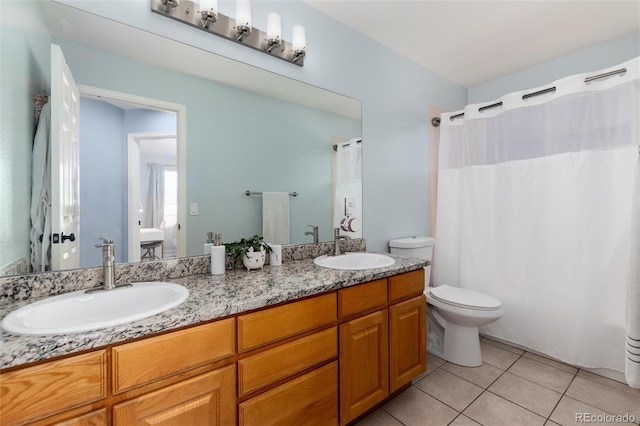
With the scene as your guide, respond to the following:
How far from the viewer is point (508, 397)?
5.51ft

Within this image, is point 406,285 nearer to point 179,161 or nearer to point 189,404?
point 189,404

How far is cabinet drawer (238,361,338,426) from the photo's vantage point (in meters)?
1.01

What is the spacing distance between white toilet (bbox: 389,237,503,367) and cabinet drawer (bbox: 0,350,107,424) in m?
1.91

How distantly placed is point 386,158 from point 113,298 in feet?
6.35

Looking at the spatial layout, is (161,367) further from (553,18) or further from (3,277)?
(553,18)

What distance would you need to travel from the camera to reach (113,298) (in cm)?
104

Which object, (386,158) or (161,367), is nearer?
(161,367)

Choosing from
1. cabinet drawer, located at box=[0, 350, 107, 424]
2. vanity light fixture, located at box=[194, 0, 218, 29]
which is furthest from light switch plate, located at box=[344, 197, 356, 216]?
cabinet drawer, located at box=[0, 350, 107, 424]

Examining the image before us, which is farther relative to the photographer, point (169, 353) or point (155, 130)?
point (155, 130)

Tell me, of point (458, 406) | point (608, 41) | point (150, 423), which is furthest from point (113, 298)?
point (608, 41)

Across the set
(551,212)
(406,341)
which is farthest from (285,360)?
(551,212)

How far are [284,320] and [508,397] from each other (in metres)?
1.57

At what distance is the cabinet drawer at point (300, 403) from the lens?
1009mm

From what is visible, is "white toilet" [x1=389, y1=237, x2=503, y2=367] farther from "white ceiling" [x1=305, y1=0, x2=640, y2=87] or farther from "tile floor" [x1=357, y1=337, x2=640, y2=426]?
"white ceiling" [x1=305, y1=0, x2=640, y2=87]
